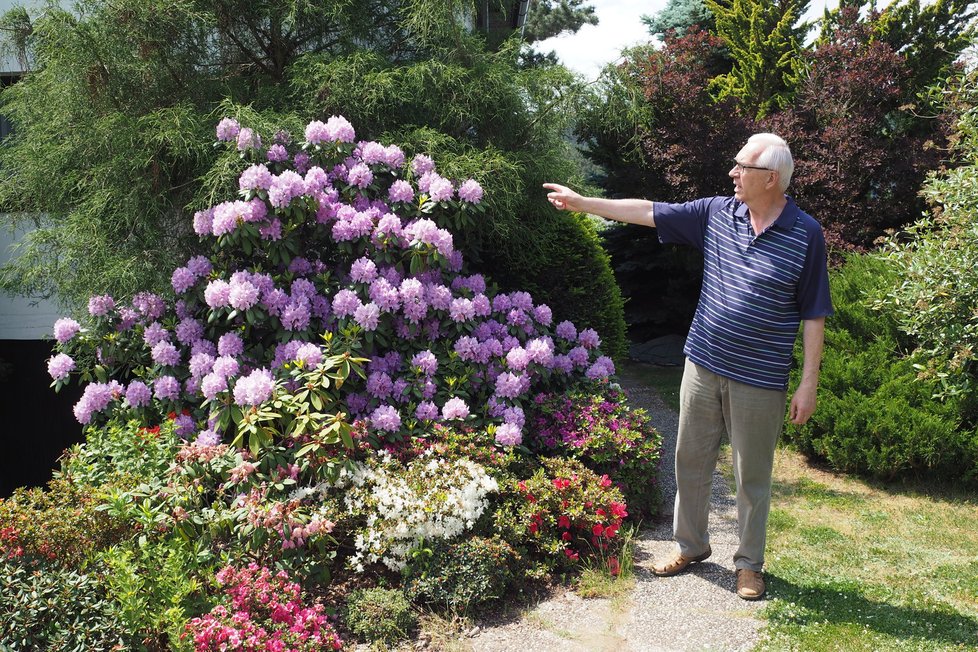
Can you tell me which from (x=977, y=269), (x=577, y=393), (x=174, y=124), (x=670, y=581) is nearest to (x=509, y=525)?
(x=670, y=581)

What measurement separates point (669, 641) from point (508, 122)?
339cm

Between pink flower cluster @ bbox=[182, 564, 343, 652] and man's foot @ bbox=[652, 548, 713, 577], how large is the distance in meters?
1.49

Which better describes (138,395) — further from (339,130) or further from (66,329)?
(339,130)

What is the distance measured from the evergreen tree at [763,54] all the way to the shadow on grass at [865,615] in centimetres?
751

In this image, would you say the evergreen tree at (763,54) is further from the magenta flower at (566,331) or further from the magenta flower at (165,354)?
the magenta flower at (165,354)

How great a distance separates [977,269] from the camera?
4602 mm

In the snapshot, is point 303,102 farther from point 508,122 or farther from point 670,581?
point 670,581

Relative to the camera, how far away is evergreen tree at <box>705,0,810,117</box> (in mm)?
9961

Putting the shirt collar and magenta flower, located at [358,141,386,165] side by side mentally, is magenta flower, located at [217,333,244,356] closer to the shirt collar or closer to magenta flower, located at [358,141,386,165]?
magenta flower, located at [358,141,386,165]

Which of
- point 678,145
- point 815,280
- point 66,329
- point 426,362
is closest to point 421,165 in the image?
point 426,362

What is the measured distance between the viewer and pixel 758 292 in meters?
3.14

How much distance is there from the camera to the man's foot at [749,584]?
333 cm

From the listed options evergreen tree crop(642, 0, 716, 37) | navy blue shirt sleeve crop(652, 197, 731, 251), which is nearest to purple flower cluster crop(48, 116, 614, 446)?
navy blue shirt sleeve crop(652, 197, 731, 251)

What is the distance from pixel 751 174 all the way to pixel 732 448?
1147mm
